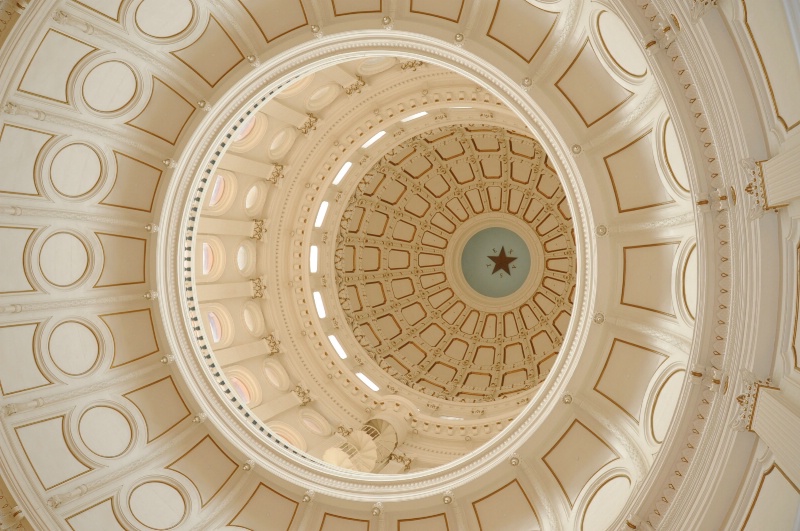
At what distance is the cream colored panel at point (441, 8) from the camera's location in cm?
1099

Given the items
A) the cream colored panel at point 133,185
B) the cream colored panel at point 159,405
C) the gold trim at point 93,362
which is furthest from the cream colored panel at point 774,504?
the gold trim at point 93,362

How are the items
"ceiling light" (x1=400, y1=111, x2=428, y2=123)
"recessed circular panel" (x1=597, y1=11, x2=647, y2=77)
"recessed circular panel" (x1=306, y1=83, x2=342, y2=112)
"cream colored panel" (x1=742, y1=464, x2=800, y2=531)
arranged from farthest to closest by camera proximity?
"ceiling light" (x1=400, y1=111, x2=428, y2=123), "recessed circular panel" (x1=306, y1=83, x2=342, y2=112), "recessed circular panel" (x1=597, y1=11, x2=647, y2=77), "cream colored panel" (x1=742, y1=464, x2=800, y2=531)

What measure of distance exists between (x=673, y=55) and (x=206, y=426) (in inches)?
511

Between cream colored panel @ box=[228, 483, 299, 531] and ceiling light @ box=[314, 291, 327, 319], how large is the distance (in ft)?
27.0

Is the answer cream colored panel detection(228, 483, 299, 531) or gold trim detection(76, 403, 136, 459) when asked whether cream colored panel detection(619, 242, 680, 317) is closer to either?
cream colored panel detection(228, 483, 299, 531)

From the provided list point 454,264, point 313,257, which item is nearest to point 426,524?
point 313,257

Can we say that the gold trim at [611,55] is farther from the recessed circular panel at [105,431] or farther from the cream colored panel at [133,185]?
the recessed circular panel at [105,431]

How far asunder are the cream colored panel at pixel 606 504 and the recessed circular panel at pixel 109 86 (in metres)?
13.3

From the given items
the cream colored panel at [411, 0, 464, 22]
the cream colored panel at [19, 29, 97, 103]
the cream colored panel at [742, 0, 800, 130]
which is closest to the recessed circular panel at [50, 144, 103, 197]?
the cream colored panel at [19, 29, 97, 103]

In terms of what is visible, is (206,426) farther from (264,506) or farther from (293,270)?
(293,270)

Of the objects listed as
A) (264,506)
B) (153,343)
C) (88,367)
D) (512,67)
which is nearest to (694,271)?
(512,67)

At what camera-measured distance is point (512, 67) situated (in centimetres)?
1145

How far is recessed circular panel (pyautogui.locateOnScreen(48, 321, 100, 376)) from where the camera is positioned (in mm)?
12516

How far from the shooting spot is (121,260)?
13.1 meters
